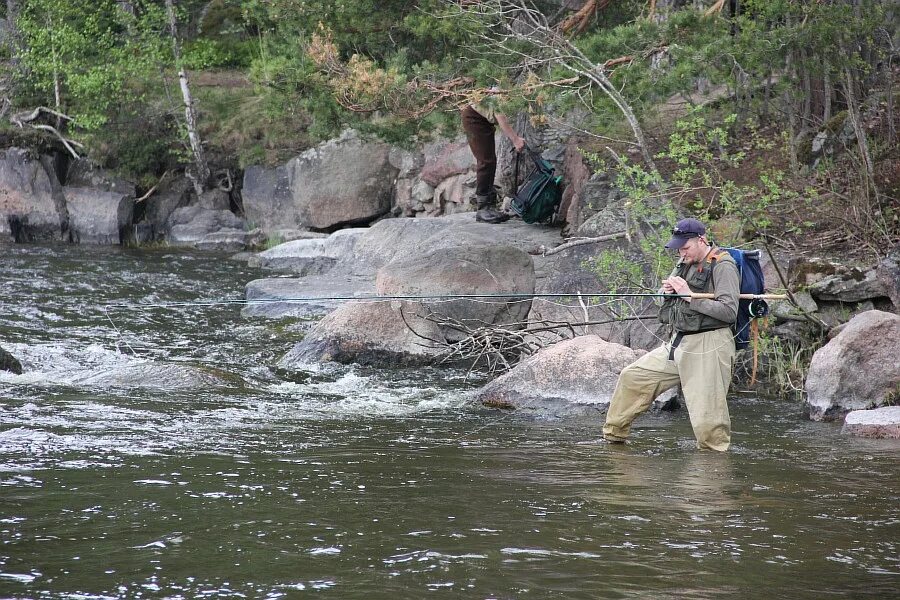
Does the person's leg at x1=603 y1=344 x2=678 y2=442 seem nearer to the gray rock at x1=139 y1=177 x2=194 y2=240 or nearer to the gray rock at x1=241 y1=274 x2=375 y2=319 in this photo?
the gray rock at x1=241 y1=274 x2=375 y2=319

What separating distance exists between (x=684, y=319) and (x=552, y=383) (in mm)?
2008

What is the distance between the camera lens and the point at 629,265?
9711 millimetres

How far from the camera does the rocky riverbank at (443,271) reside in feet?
27.5

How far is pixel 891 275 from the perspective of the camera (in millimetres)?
8992

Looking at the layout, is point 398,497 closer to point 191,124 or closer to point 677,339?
point 677,339

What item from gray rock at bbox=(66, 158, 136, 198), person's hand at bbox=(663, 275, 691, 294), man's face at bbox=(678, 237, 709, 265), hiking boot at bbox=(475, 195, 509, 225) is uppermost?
gray rock at bbox=(66, 158, 136, 198)

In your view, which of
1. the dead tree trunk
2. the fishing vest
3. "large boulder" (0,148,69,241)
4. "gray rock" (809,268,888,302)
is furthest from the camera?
the dead tree trunk

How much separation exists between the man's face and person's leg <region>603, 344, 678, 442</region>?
644 mm

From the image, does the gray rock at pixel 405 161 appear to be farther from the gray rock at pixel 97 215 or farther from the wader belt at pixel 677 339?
the wader belt at pixel 677 339

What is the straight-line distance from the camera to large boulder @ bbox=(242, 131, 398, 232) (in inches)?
808

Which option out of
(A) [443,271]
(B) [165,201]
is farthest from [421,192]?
(A) [443,271]

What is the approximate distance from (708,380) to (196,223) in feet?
55.8

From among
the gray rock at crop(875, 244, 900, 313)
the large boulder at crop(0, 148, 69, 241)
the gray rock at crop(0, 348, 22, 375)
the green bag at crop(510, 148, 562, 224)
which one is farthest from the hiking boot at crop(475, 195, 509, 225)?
the large boulder at crop(0, 148, 69, 241)

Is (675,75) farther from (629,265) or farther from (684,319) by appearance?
(684,319)
